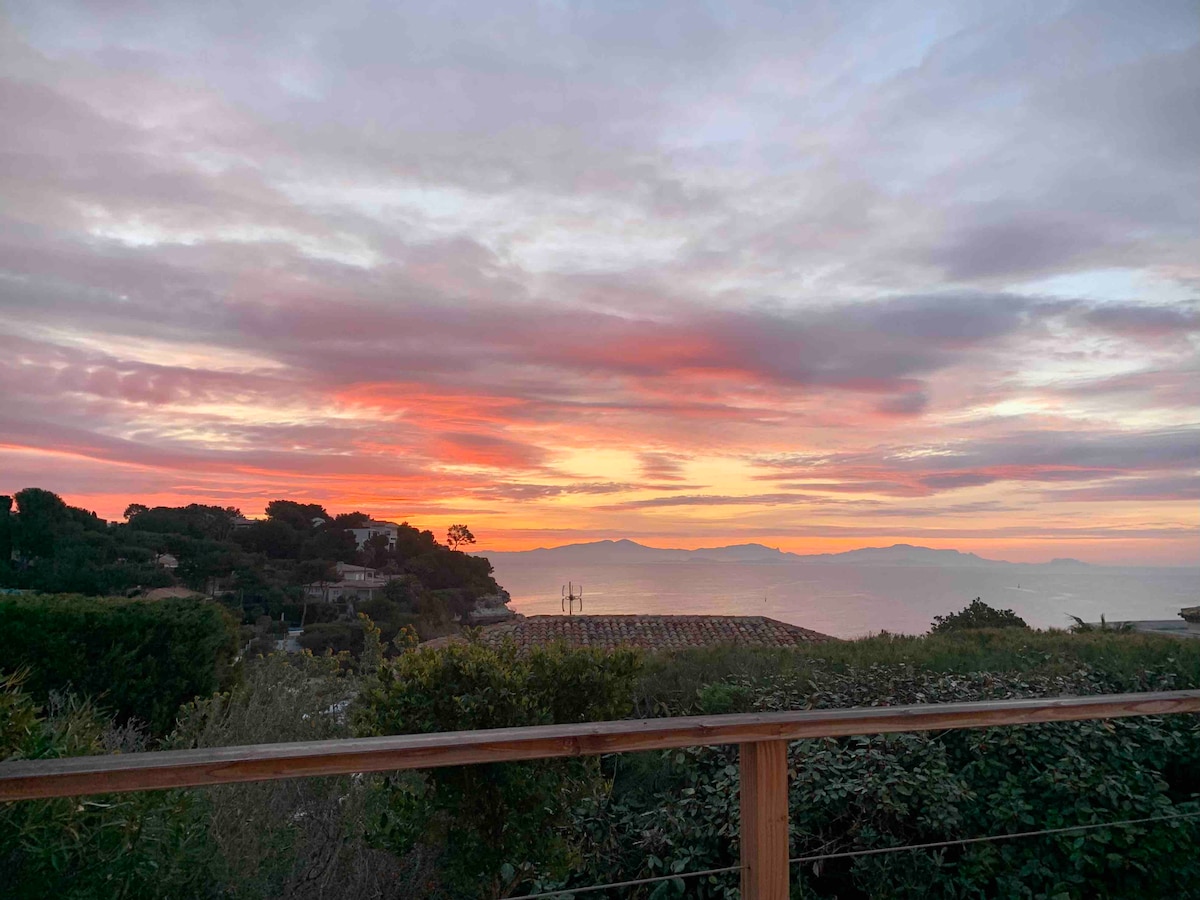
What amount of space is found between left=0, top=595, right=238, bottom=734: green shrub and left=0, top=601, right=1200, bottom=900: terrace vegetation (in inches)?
122

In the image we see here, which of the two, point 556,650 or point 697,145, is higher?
point 697,145

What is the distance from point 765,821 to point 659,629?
18796 millimetres

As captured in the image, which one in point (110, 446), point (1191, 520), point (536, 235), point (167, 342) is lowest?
point (1191, 520)

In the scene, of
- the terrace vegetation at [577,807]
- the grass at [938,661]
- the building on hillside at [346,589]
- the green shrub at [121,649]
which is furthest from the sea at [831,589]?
the terrace vegetation at [577,807]

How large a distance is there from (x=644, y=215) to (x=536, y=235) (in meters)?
1.28

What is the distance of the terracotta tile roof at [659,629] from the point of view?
18859mm

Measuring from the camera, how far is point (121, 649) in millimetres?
7102

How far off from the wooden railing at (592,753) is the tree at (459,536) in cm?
3094

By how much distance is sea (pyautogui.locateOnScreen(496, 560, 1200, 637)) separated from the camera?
43844mm

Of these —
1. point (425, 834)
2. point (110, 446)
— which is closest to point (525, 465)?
point (110, 446)

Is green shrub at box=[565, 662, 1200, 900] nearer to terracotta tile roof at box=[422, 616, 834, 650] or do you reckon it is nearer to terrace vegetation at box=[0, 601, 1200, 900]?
terrace vegetation at box=[0, 601, 1200, 900]

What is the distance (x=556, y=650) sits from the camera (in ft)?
13.4

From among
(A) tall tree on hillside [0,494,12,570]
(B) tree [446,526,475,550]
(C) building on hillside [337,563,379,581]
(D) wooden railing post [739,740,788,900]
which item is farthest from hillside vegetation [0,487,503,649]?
(D) wooden railing post [739,740,788,900]

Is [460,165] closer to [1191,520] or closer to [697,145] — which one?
[697,145]
